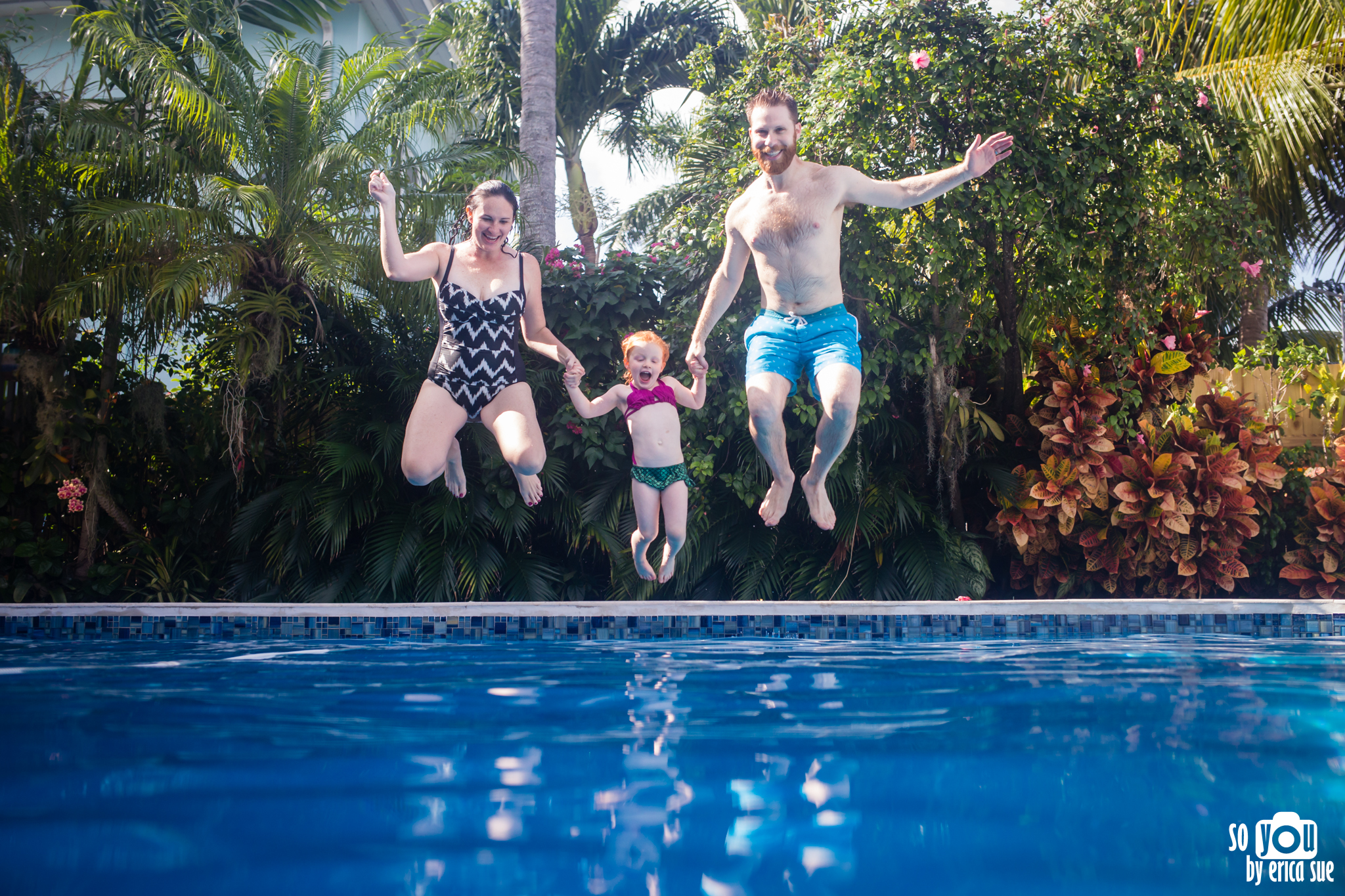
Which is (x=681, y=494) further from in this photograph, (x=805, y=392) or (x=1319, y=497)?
(x=1319, y=497)

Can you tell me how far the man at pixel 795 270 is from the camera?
4.96 m

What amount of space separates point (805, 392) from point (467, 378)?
3.51 meters

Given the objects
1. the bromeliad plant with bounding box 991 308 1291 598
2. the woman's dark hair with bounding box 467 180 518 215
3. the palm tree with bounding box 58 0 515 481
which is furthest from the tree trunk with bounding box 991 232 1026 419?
the palm tree with bounding box 58 0 515 481

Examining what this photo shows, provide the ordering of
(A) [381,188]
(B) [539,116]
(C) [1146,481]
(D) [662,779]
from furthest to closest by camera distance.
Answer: (B) [539,116] < (C) [1146,481] < (A) [381,188] < (D) [662,779]

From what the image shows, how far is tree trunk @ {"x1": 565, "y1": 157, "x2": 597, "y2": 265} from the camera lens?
662 inches

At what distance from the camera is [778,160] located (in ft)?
16.5

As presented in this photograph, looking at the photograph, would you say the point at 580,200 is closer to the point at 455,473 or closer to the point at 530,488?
the point at 455,473

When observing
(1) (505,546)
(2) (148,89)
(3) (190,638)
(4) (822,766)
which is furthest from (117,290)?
(4) (822,766)

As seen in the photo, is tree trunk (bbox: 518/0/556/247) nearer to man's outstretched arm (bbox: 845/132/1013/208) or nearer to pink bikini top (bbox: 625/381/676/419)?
pink bikini top (bbox: 625/381/676/419)

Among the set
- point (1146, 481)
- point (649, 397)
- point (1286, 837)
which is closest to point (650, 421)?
point (649, 397)

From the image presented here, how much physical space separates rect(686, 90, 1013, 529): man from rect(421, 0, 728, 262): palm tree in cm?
984

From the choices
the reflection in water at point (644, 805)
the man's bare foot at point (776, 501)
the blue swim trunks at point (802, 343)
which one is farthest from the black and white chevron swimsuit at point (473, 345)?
the reflection in water at point (644, 805)

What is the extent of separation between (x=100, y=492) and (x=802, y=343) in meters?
6.46

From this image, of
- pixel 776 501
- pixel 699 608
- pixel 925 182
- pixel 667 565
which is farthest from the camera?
pixel 699 608
